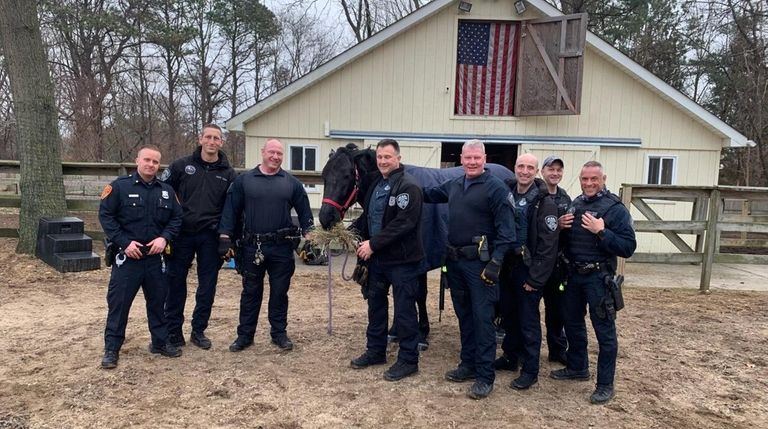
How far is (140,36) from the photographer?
1947cm

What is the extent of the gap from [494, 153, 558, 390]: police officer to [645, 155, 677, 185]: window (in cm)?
752

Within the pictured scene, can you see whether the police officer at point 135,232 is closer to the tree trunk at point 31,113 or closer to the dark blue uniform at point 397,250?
the dark blue uniform at point 397,250

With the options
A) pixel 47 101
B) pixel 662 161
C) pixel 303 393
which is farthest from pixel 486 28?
pixel 303 393

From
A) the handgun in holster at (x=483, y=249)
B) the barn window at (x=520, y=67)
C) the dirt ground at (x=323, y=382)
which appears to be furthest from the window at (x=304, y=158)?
the handgun in holster at (x=483, y=249)

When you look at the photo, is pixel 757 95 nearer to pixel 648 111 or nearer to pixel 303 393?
pixel 648 111

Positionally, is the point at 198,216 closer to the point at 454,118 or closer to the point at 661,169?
the point at 454,118

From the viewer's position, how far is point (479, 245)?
131 inches

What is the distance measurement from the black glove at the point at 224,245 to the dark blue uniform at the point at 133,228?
324mm

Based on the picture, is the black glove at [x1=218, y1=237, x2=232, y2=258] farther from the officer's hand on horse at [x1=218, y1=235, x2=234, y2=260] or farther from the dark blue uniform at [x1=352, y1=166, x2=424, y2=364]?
the dark blue uniform at [x1=352, y1=166, x2=424, y2=364]

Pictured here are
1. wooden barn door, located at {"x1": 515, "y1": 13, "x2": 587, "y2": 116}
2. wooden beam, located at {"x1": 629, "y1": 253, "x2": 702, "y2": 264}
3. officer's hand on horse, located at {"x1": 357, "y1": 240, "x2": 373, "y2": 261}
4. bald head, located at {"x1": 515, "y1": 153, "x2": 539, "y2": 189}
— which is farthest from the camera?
wooden barn door, located at {"x1": 515, "y1": 13, "x2": 587, "y2": 116}

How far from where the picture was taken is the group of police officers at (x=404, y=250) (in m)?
3.35

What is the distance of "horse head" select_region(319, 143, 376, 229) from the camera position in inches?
150

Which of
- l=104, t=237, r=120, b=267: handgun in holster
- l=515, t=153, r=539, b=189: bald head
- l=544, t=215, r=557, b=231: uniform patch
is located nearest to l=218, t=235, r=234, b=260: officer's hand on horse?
l=104, t=237, r=120, b=267: handgun in holster

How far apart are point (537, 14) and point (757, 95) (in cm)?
1220
